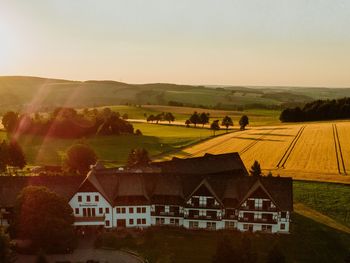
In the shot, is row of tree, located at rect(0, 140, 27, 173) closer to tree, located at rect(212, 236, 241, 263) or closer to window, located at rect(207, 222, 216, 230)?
window, located at rect(207, 222, 216, 230)

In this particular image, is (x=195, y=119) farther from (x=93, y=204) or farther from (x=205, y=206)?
(x=93, y=204)

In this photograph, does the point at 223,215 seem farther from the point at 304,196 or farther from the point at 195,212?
the point at 304,196

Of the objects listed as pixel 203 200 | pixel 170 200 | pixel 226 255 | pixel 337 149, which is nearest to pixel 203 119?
pixel 337 149

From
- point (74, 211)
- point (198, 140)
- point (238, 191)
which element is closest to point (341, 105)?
point (198, 140)

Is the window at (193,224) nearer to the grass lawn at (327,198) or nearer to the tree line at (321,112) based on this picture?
the grass lawn at (327,198)

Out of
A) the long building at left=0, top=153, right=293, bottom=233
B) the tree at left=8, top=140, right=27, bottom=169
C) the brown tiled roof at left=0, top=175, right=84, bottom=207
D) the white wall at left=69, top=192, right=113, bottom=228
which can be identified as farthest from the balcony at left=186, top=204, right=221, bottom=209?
the tree at left=8, top=140, right=27, bottom=169

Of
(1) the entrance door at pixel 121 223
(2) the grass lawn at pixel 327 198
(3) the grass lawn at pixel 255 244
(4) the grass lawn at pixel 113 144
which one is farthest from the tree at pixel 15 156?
(2) the grass lawn at pixel 327 198
